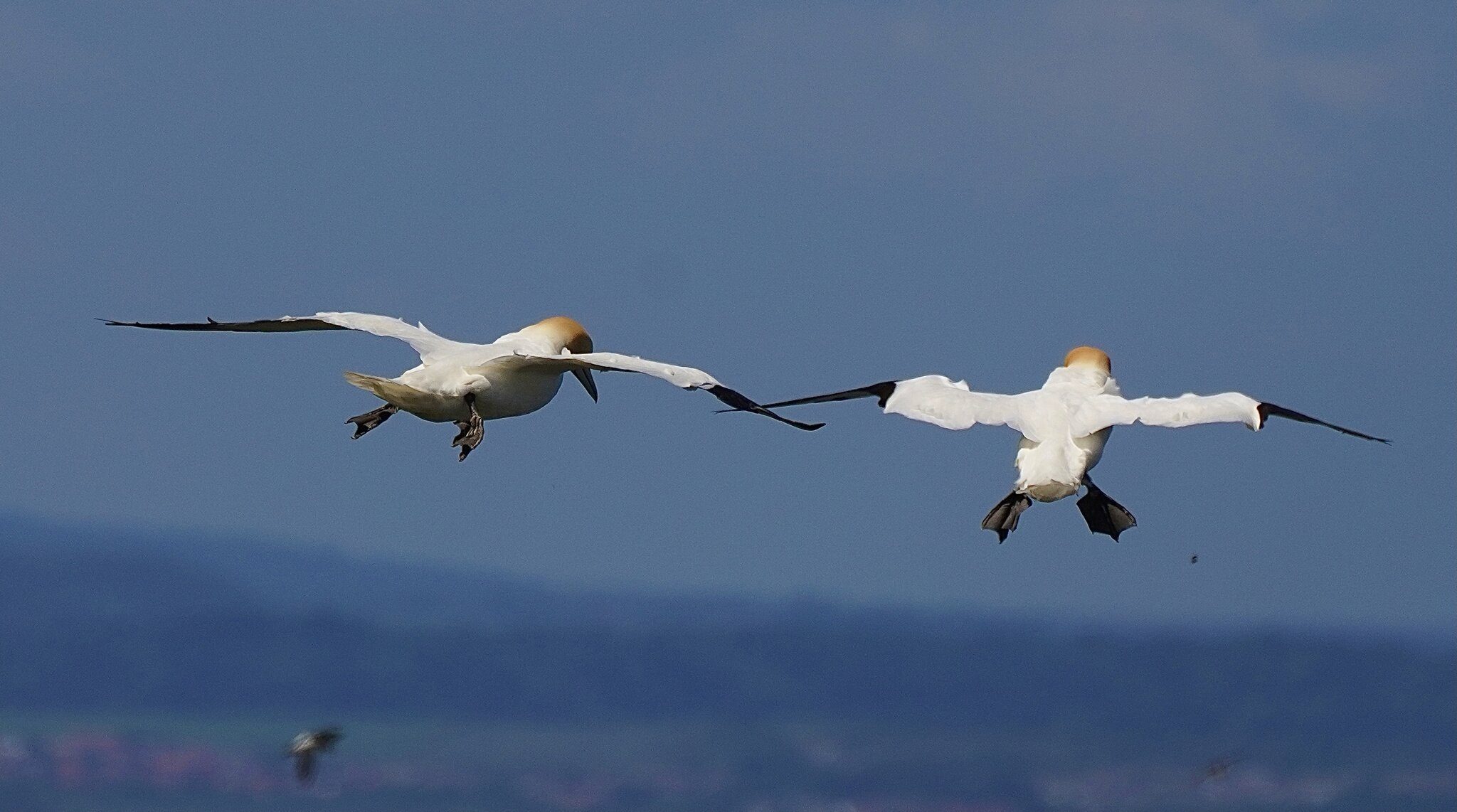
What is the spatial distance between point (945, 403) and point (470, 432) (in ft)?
12.6

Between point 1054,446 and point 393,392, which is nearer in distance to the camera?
point 1054,446

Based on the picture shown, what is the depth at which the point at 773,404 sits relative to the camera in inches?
795

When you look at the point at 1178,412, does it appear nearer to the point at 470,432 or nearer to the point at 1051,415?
the point at 1051,415

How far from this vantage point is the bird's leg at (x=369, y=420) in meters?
23.6

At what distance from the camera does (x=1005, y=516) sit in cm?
2153

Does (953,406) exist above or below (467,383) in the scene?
below

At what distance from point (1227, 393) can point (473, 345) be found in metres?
5.90

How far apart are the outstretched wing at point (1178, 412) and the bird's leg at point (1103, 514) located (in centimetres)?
165

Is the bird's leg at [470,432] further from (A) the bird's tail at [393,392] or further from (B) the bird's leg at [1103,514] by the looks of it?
(B) the bird's leg at [1103,514]

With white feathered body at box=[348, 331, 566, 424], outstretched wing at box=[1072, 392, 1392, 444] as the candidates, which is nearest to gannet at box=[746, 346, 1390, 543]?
outstretched wing at box=[1072, 392, 1392, 444]

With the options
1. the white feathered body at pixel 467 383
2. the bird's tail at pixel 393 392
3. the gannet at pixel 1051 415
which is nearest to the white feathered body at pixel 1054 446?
the gannet at pixel 1051 415

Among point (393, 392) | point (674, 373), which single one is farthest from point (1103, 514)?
point (393, 392)

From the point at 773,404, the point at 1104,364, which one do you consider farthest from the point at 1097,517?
the point at 773,404

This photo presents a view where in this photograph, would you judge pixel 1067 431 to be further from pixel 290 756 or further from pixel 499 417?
pixel 290 756
